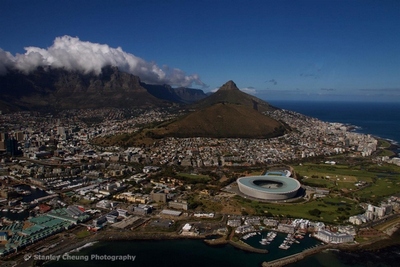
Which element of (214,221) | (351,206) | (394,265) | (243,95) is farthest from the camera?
(243,95)

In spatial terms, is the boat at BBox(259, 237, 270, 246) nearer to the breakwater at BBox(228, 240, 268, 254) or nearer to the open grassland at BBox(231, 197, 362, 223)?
the breakwater at BBox(228, 240, 268, 254)

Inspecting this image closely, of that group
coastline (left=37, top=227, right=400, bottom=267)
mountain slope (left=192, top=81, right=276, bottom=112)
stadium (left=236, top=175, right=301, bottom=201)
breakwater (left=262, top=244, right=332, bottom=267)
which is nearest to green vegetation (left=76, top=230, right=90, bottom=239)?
coastline (left=37, top=227, right=400, bottom=267)

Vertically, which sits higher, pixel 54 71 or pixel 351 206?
pixel 54 71

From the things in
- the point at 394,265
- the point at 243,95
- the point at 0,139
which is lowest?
the point at 394,265

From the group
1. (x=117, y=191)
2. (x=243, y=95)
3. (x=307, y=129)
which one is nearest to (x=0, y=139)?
(x=117, y=191)

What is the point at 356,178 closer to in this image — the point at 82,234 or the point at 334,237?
the point at 334,237

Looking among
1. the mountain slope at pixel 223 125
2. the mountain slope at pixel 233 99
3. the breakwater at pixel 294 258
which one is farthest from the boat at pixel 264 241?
the mountain slope at pixel 233 99

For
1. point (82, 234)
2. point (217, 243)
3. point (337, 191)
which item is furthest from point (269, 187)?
point (82, 234)

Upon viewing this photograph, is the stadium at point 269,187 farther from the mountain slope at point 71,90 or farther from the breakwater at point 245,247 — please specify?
the mountain slope at point 71,90

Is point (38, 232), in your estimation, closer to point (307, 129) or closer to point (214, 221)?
point (214, 221)
